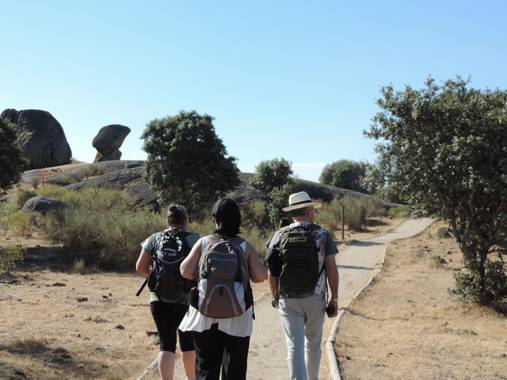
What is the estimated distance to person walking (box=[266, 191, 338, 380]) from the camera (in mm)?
4633

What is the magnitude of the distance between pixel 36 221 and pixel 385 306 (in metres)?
13.8

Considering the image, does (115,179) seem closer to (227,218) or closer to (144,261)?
(144,261)

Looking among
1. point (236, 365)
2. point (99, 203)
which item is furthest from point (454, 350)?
point (99, 203)

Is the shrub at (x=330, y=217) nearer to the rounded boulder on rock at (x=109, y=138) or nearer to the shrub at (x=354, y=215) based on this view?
the shrub at (x=354, y=215)

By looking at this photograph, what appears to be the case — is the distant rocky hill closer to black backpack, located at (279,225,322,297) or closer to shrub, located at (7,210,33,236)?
shrub, located at (7,210,33,236)

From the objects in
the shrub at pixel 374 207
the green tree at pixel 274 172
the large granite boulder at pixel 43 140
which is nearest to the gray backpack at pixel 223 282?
the green tree at pixel 274 172

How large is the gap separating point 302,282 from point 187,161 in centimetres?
1808

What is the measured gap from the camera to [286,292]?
473 cm

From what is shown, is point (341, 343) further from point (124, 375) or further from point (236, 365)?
point (236, 365)

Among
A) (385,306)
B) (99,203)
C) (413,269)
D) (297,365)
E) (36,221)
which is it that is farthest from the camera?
(99,203)

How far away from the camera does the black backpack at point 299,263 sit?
4629mm

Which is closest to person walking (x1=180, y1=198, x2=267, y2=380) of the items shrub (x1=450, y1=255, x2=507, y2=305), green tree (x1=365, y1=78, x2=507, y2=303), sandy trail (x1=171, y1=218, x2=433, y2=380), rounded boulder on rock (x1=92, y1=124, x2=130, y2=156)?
sandy trail (x1=171, y1=218, x2=433, y2=380)

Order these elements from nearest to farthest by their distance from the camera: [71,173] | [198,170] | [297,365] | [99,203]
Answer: [297,365] → [198,170] → [99,203] → [71,173]

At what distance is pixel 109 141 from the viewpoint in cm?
4803
